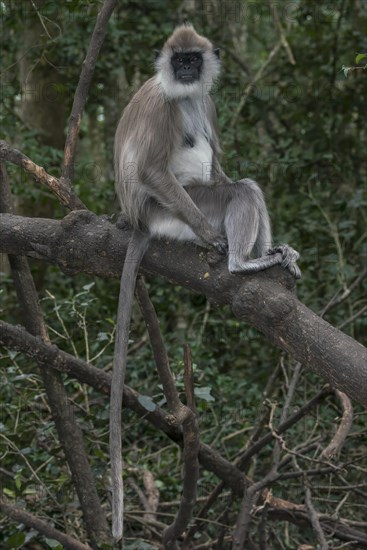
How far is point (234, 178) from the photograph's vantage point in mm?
6277

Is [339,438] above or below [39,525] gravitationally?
above

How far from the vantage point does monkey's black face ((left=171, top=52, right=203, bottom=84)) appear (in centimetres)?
429

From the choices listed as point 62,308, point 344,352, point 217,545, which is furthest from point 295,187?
point 344,352

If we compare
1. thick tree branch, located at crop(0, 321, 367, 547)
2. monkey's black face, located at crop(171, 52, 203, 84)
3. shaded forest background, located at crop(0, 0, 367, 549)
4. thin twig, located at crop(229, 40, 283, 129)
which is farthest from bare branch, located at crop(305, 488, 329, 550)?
thin twig, located at crop(229, 40, 283, 129)

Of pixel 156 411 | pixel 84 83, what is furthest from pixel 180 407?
pixel 84 83

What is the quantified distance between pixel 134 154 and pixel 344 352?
1880 mm

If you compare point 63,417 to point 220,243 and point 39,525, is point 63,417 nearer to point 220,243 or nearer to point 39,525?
point 39,525

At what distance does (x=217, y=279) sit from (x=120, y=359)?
1.73ft

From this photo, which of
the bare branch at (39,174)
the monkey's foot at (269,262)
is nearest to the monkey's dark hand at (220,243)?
the monkey's foot at (269,262)

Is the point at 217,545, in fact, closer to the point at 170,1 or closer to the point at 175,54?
the point at 175,54

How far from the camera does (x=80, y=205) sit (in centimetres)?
374

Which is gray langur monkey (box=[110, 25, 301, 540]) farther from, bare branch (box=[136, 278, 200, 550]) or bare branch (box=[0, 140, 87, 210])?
bare branch (box=[0, 140, 87, 210])

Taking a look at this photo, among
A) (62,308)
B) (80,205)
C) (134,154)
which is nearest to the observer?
(80,205)

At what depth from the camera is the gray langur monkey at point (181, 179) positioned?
373cm
